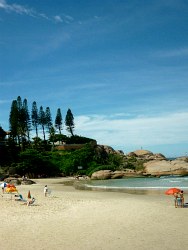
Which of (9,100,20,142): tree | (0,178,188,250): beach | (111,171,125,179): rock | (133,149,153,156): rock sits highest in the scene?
(9,100,20,142): tree

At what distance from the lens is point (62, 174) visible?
5959 cm

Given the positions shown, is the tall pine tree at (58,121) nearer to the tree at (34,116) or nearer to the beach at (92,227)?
the tree at (34,116)

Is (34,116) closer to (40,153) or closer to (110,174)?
(40,153)

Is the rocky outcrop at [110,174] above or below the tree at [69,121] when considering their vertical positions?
below

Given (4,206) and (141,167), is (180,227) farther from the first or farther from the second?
(141,167)

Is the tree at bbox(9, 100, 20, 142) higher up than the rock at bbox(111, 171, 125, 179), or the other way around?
the tree at bbox(9, 100, 20, 142)

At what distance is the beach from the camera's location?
11.4 meters

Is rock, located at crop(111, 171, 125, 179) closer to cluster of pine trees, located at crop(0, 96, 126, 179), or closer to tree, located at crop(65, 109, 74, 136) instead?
cluster of pine trees, located at crop(0, 96, 126, 179)

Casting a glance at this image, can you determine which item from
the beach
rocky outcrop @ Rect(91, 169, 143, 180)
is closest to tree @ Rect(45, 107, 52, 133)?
rocky outcrop @ Rect(91, 169, 143, 180)

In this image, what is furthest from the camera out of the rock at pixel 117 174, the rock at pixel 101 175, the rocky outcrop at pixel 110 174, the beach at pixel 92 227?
the rock at pixel 117 174

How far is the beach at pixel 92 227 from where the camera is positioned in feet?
37.4

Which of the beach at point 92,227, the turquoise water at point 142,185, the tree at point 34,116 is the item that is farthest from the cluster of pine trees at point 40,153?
the beach at point 92,227

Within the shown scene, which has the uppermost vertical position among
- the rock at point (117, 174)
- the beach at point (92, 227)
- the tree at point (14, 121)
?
the tree at point (14, 121)

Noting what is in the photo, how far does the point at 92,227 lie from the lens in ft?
46.3
